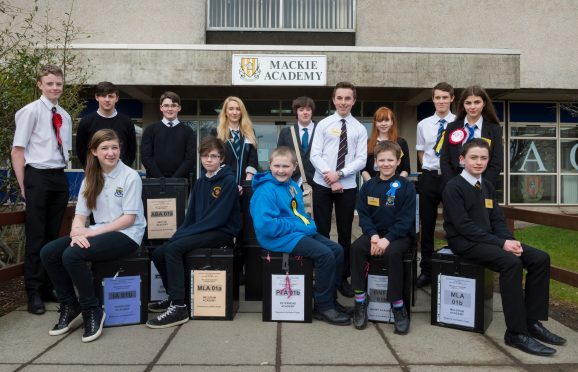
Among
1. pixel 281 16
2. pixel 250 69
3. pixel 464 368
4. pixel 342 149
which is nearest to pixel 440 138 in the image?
pixel 342 149

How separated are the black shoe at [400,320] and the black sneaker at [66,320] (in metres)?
2.58

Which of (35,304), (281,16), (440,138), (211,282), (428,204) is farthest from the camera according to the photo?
(281,16)

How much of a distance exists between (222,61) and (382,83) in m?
3.44

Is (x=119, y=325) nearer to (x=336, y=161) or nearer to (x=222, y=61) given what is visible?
(x=336, y=161)

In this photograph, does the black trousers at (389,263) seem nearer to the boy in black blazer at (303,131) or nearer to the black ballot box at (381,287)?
the black ballot box at (381,287)

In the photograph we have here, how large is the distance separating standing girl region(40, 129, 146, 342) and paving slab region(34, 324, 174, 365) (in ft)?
0.37

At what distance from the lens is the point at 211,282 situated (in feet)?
13.1

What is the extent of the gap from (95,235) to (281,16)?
9518 mm

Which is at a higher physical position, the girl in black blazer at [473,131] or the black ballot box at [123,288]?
the girl in black blazer at [473,131]

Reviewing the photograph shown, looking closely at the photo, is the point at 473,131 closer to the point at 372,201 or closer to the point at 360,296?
the point at 372,201

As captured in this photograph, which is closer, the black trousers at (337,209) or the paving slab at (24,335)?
the paving slab at (24,335)

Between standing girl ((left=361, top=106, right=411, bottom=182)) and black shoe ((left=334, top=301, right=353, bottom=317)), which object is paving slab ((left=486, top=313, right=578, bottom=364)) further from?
standing girl ((left=361, top=106, right=411, bottom=182))

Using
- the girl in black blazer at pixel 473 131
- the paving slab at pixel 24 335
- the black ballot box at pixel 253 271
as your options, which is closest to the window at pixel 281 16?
the girl in black blazer at pixel 473 131

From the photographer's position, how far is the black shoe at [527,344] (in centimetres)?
329
